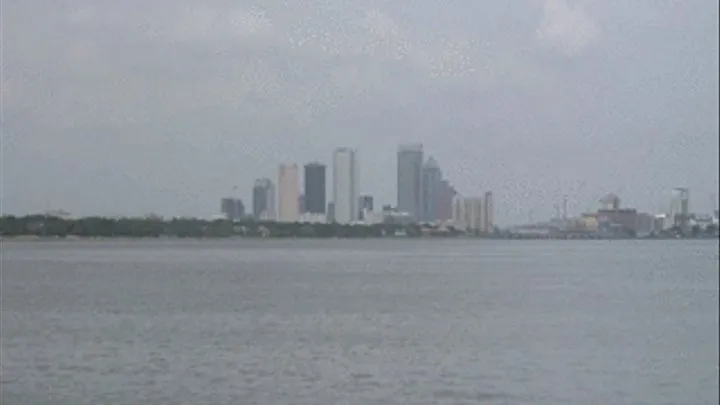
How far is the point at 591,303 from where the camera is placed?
85.4ft

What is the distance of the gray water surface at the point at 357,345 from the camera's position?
480 inches

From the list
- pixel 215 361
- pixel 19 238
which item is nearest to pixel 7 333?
pixel 19 238

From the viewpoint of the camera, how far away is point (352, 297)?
27703mm

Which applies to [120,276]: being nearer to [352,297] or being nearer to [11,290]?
[11,290]

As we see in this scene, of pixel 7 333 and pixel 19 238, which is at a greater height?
pixel 19 238

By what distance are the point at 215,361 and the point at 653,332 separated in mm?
6639

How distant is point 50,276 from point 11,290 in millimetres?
9685

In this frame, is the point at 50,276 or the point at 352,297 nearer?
the point at 352,297

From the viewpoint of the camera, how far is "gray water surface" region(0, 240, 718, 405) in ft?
40.0

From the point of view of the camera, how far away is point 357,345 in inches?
646

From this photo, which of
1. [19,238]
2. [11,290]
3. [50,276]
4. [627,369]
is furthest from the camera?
[50,276]

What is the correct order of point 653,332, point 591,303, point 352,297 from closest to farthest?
point 653,332, point 591,303, point 352,297

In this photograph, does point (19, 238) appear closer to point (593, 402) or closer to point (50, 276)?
point (593, 402)

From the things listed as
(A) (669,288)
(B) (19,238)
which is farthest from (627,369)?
(A) (669,288)
